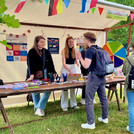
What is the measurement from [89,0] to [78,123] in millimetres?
2228

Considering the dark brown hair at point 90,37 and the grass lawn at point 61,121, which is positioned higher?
the dark brown hair at point 90,37

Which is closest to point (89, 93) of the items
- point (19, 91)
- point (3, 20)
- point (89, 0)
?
point (19, 91)

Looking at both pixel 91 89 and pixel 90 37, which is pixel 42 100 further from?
pixel 90 37

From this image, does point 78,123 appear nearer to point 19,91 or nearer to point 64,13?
point 19,91

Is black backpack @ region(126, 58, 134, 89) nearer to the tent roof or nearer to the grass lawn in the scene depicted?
the grass lawn

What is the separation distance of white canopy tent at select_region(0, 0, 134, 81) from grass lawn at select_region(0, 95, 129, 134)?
1.01 metres

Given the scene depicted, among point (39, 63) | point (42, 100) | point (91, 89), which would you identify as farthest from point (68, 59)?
point (91, 89)

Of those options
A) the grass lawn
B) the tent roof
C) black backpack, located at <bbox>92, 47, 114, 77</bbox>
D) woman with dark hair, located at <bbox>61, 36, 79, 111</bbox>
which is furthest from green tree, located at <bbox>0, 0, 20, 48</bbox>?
the tent roof

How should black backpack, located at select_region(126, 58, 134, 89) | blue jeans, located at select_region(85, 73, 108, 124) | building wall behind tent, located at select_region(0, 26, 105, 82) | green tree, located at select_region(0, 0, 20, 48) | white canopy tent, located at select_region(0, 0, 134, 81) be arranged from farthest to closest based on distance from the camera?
building wall behind tent, located at select_region(0, 26, 105, 82)
white canopy tent, located at select_region(0, 0, 134, 81)
blue jeans, located at select_region(85, 73, 108, 124)
black backpack, located at select_region(126, 58, 134, 89)
green tree, located at select_region(0, 0, 20, 48)

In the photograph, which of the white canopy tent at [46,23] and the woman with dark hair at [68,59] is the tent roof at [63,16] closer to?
the white canopy tent at [46,23]

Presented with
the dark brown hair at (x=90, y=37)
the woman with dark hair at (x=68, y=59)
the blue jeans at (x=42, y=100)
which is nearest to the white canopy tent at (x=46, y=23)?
the woman with dark hair at (x=68, y=59)

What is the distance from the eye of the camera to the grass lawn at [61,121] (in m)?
2.47

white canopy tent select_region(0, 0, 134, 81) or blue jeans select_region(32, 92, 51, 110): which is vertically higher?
white canopy tent select_region(0, 0, 134, 81)

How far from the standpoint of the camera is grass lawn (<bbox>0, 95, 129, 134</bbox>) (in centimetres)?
247
